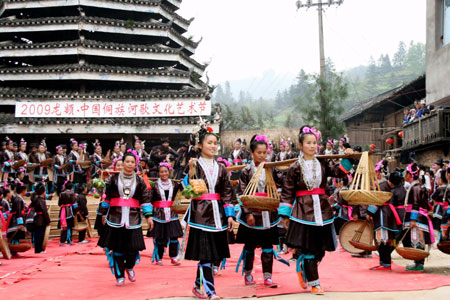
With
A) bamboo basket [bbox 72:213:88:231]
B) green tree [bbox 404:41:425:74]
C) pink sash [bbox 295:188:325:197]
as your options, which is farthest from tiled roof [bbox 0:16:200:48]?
green tree [bbox 404:41:425:74]

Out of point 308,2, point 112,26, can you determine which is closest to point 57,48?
point 112,26

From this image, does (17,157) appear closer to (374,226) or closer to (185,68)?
(185,68)

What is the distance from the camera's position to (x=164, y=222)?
8.62m

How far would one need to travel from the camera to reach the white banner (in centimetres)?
2252

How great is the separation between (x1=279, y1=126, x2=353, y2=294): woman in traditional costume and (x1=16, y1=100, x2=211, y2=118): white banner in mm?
16876

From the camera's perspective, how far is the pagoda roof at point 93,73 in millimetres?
23250

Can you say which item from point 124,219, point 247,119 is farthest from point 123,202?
point 247,119

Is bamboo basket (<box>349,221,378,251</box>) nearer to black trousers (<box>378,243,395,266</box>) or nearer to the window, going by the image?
black trousers (<box>378,243,395,266</box>)

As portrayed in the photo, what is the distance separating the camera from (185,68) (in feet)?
88.1

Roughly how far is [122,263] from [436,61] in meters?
12.1

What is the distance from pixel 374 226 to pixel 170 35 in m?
19.7

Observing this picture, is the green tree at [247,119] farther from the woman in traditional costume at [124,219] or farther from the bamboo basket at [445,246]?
the woman in traditional costume at [124,219]

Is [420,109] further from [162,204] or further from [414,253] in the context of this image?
[162,204]

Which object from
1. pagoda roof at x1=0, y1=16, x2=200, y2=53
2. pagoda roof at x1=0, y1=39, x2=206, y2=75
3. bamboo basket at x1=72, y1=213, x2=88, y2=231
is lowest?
bamboo basket at x1=72, y1=213, x2=88, y2=231
